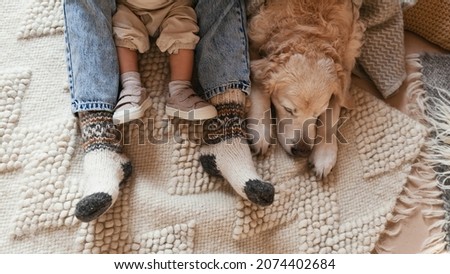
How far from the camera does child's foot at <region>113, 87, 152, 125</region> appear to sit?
1188 mm

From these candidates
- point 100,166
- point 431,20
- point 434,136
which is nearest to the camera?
point 100,166

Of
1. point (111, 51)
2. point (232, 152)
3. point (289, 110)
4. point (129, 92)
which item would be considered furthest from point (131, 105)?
point (289, 110)

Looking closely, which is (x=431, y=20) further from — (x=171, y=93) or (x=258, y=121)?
(x=171, y=93)

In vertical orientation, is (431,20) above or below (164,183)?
above

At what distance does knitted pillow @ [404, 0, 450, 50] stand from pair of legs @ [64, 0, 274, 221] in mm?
531

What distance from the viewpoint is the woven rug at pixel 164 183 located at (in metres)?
1.18

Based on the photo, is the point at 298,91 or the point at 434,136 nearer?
the point at 298,91

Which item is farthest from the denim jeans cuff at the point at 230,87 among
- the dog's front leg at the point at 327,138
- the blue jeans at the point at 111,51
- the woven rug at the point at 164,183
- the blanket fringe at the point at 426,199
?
the blanket fringe at the point at 426,199

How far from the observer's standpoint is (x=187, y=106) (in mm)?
1244

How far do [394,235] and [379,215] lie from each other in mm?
58

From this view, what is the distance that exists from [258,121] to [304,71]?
173mm

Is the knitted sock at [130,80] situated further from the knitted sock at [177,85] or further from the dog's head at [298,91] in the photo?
the dog's head at [298,91]

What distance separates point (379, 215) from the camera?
4.17 feet
